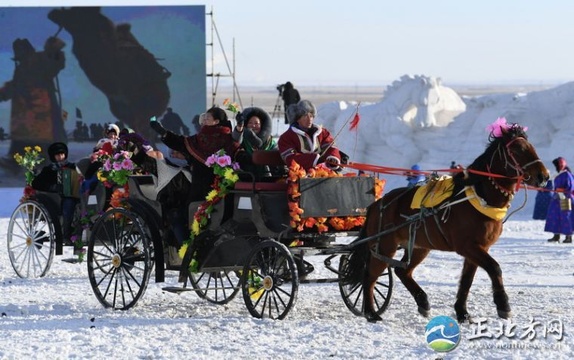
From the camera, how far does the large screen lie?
32.4 metres

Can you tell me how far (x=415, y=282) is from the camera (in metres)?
9.45

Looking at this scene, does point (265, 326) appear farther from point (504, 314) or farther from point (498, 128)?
point (498, 128)

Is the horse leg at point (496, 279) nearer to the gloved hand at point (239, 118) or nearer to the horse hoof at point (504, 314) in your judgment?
the horse hoof at point (504, 314)

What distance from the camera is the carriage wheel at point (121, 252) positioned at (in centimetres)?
982

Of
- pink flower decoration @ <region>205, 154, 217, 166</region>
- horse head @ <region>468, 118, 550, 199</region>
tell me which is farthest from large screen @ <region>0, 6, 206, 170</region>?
horse head @ <region>468, 118, 550, 199</region>

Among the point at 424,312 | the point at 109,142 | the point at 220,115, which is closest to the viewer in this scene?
the point at 424,312

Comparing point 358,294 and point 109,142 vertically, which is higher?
point 109,142

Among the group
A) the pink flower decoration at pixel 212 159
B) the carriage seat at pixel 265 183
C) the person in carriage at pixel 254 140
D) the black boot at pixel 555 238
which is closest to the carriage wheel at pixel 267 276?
the carriage seat at pixel 265 183

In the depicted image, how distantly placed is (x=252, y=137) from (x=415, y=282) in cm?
186

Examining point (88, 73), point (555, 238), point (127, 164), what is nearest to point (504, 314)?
point (127, 164)

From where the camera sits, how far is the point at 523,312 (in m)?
9.52

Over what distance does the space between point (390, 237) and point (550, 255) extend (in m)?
6.44

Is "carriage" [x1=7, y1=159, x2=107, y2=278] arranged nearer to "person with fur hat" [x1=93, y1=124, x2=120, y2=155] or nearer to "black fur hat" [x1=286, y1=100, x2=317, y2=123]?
"person with fur hat" [x1=93, y1=124, x2=120, y2=155]

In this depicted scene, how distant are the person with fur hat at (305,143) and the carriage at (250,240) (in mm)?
184
